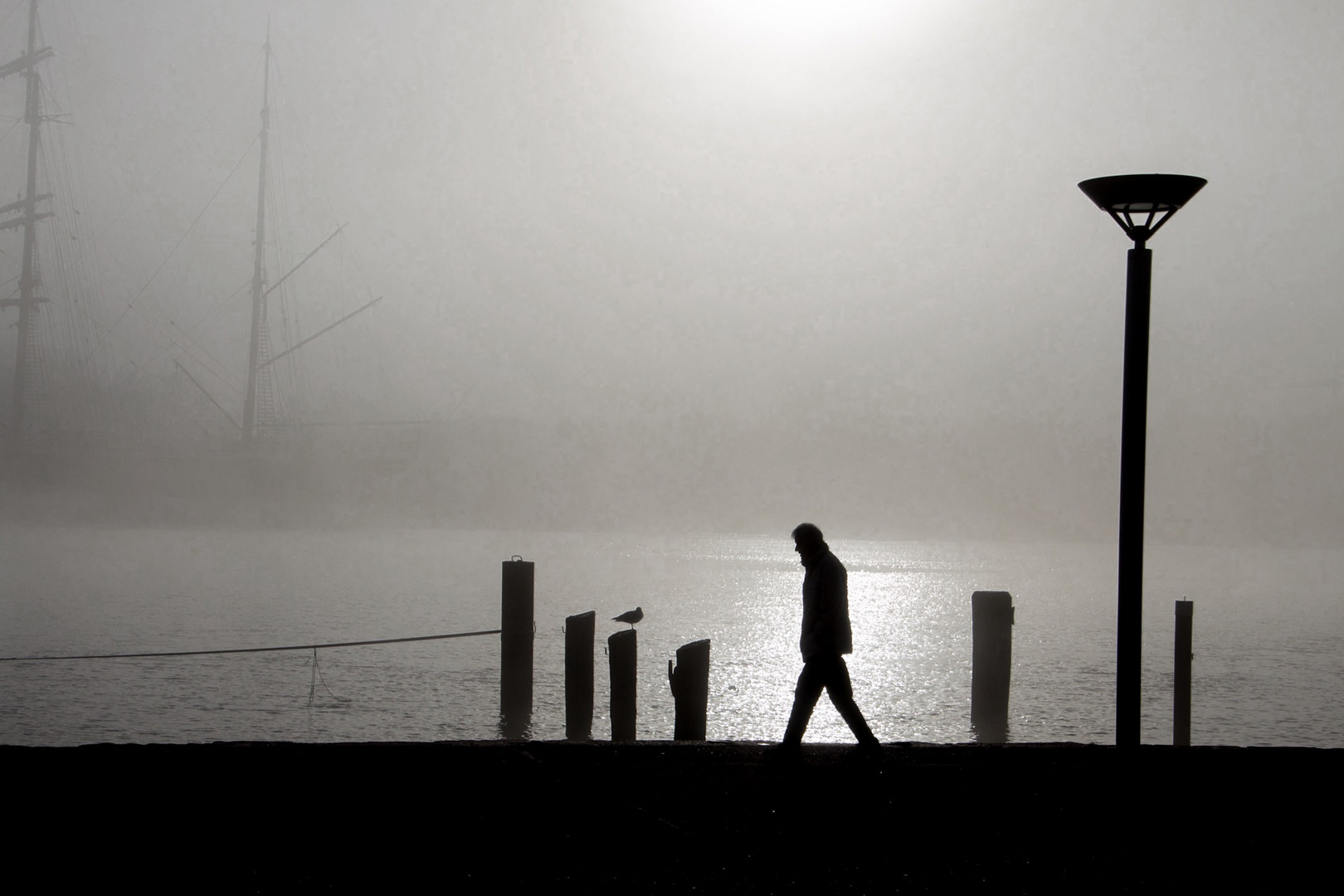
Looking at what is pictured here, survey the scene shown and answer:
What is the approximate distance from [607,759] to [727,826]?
1.86m

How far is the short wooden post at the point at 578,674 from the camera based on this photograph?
1502cm

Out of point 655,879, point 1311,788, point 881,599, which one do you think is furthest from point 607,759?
point 881,599

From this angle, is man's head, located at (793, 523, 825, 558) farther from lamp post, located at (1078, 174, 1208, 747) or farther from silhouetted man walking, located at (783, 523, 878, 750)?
lamp post, located at (1078, 174, 1208, 747)

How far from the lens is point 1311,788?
776 cm

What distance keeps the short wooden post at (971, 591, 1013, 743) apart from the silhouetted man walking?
277 inches

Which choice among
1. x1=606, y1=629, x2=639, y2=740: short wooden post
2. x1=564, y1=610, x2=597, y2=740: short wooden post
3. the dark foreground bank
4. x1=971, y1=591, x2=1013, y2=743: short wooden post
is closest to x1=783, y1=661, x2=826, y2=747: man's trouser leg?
the dark foreground bank

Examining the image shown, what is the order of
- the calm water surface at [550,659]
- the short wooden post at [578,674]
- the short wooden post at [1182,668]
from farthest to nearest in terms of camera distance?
1. the calm water surface at [550,659]
2. the short wooden post at [1182,668]
3. the short wooden post at [578,674]

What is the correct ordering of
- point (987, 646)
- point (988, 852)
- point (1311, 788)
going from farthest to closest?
point (987, 646) < point (1311, 788) < point (988, 852)

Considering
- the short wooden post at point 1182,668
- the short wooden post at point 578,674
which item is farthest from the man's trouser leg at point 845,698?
the short wooden post at point 1182,668

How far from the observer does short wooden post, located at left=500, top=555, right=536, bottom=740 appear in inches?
592

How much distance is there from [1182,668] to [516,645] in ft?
32.2

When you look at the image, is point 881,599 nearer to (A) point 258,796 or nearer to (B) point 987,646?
(B) point 987,646

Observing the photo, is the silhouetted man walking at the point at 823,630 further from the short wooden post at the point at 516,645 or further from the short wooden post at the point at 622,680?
the short wooden post at the point at 516,645

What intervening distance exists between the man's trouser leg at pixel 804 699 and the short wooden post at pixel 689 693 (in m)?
3.88
